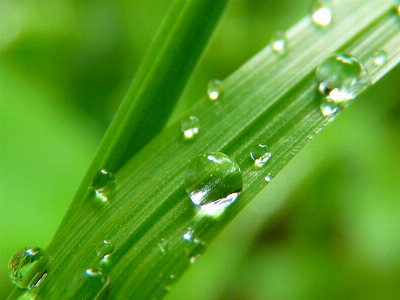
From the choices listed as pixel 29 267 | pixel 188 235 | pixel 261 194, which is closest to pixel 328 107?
pixel 188 235

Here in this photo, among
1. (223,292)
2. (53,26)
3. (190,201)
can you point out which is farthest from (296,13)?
(190,201)

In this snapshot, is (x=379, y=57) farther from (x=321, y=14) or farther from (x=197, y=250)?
(x=197, y=250)

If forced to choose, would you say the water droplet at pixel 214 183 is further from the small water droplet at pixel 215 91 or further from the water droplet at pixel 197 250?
the small water droplet at pixel 215 91

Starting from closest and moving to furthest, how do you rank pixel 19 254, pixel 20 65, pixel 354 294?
pixel 19 254
pixel 354 294
pixel 20 65

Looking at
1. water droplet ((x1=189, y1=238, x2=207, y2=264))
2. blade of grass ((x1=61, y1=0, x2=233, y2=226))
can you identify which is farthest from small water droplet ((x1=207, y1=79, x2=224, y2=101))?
water droplet ((x1=189, y1=238, x2=207, y2=264))

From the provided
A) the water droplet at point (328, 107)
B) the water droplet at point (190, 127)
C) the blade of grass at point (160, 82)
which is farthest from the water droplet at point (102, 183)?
the water droplet at point (328, 107)

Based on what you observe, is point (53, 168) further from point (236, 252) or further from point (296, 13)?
point (296, 13)
